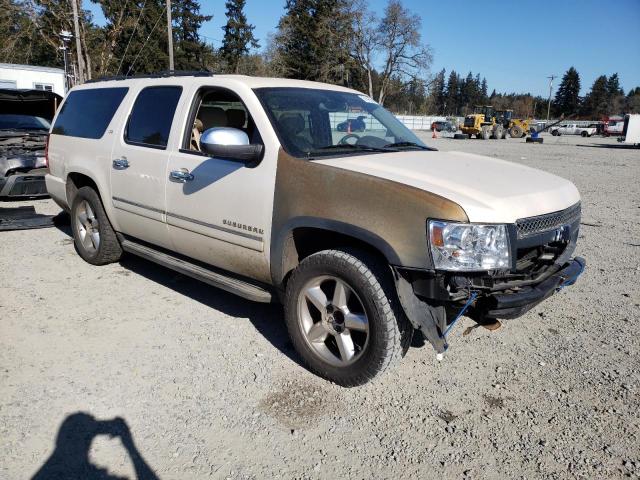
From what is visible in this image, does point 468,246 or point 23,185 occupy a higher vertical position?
point 468,246

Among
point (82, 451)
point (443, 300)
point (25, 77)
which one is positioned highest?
point (25, 77)

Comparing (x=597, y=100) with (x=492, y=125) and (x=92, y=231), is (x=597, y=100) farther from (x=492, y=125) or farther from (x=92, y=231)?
(x=92, y=231)

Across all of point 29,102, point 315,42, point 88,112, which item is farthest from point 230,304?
point 315,42

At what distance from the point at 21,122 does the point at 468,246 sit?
9.65 metres

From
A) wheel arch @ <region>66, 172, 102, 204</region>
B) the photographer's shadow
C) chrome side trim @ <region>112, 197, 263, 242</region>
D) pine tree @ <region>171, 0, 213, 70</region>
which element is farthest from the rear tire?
pine tree @ <region>171, 0, 213, 70</region>

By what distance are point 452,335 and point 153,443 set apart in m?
2.37

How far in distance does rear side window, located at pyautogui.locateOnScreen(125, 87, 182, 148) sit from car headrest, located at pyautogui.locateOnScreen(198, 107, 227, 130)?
27 centimetres

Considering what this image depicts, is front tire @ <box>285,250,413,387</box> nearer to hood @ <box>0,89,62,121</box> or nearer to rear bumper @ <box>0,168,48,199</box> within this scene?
rear bumper @ <box>0,168,48,199</box>

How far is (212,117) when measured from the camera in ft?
14.4

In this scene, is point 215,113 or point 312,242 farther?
point 215,113

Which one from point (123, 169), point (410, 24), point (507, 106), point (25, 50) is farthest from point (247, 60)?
point (507, 106)

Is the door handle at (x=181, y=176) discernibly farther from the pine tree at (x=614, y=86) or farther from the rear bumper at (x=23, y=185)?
the pine tree at (x=614, y=86)

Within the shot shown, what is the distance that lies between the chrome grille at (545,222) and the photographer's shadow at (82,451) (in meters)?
2.36

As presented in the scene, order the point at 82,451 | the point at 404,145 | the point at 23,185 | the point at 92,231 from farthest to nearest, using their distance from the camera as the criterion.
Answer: the point at 23,185 → the point at 92,231 → the point at 404,145 → the point at 82,451
